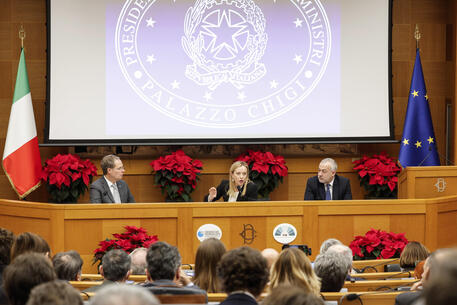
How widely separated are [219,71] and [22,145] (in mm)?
2303

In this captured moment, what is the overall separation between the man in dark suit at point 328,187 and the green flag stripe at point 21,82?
10.6 feet

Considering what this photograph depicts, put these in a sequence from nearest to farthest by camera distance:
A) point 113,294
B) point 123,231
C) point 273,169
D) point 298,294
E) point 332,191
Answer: point 113,294 → point 298,294 → point 123,231 → point 332,191 → point 273,169

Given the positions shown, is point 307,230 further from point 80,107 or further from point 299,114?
point 80,107

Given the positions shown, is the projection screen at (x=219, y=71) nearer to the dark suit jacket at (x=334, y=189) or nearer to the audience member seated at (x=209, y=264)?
the dark suit jacket at (x=334, y=189)

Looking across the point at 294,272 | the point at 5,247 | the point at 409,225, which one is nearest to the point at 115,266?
the point at 5,247

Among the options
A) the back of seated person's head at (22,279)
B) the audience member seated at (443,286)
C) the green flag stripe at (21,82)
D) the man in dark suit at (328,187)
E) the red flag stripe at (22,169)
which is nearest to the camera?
the audience member seated at (443,286)

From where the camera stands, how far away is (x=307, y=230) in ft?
22.4

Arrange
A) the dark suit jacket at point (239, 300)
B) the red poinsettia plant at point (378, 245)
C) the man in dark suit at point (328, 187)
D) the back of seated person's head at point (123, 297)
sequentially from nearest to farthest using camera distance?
the back of seated person's head at point (123, 297) < the dark suit jacket at point (239, 300) < the red poinsettia plant at point (378, 245) < the man in dark suit at point (328, 187)

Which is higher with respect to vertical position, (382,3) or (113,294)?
(382,3)

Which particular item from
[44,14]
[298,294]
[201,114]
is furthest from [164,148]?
[298,294]

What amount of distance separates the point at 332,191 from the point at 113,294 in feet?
19.2

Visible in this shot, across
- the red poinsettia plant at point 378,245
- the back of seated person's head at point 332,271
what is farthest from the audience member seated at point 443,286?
the red poinsettia plant at point 378,245

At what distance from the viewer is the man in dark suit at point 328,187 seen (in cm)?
736

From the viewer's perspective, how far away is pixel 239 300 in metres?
3.09
